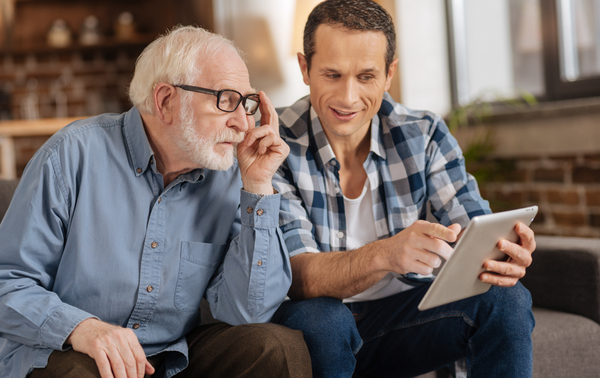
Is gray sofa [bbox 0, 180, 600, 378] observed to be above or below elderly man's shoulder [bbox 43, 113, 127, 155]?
below

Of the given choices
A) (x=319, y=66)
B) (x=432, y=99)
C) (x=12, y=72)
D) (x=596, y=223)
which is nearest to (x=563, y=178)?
(x=596, y=223)

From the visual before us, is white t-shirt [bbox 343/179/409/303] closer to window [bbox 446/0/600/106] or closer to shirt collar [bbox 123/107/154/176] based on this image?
shirt collar [bbox 123/107/154/176]

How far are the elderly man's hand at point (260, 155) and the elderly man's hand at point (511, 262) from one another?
1.69ft

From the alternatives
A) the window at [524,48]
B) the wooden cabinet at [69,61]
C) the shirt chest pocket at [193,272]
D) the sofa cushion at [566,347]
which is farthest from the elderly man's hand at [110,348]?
the wooden cabinet at [69,61]

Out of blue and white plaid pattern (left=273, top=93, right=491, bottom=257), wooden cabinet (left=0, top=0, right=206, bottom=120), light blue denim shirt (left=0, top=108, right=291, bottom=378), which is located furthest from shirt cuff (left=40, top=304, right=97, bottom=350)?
wooden cabinet (left=0, top=0, right=206, bottom=120)

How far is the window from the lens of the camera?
2.65 m

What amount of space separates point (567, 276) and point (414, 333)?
0.56m

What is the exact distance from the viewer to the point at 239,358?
1114 millimetres

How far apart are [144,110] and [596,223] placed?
2009mm

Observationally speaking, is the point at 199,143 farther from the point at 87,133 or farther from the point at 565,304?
the point at 565,304

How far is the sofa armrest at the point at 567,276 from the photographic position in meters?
1.56

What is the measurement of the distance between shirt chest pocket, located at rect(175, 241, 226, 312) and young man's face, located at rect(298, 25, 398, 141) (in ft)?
1.60

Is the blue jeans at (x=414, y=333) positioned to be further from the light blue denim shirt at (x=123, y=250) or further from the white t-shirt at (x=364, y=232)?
the light blue denim shirt at (x=123, y=250)

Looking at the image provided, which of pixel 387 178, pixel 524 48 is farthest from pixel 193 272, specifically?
pixel 524 48
